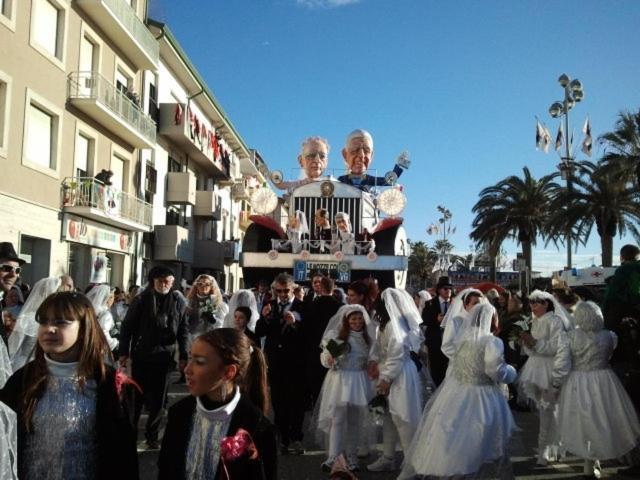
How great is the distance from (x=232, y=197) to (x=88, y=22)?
2224 centimetres

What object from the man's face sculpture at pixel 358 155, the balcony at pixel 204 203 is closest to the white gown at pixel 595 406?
the man's face sculpture at pixel 358 155

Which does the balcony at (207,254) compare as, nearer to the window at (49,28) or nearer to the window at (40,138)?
the window at (40,138)

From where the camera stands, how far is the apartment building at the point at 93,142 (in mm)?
16484

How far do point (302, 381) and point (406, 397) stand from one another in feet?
5.26

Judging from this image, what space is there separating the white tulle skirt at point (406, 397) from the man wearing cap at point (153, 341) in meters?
2.21

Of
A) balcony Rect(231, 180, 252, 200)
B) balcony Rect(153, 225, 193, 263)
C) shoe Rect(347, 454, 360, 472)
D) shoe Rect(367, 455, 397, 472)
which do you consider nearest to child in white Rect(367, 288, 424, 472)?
shoe Rect(367, 455, 397, 472)

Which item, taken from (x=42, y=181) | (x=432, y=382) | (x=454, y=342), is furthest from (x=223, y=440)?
(x=42, y=181)

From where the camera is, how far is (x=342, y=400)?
20.8 feet

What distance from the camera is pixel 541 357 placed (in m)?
7.44

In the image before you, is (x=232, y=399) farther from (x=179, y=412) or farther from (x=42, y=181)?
(x=42, y=181)

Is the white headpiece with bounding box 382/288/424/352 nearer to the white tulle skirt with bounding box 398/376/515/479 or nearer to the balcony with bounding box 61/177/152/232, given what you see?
the white tulle skirt with bounding box 398/376/515/479

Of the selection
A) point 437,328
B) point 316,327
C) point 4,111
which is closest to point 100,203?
point 4,111

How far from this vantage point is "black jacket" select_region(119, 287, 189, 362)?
709 centimetres

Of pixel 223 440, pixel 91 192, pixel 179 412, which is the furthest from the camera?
pixel 91 192
